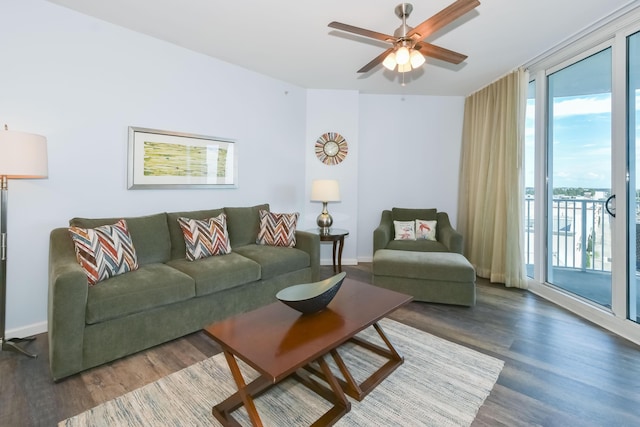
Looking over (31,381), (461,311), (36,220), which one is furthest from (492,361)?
(36,220)

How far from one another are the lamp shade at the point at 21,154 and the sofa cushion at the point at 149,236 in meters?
0.55

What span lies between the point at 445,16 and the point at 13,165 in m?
2.86

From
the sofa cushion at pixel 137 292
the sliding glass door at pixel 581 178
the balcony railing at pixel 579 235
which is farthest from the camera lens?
the balcony railing at pixel 579 235

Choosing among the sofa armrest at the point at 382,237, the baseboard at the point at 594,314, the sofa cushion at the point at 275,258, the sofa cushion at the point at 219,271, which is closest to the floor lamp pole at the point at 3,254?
the sofa cushion at the point at 219,271

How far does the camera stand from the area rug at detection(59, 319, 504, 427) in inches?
59.9

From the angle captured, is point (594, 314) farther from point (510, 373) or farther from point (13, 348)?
point (13, 348)

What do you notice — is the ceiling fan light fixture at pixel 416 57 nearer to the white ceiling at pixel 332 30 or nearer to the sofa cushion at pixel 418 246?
the white ceiling at pixel 332 30

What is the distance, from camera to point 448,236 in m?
3.68

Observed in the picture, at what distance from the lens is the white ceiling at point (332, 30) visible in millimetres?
2396

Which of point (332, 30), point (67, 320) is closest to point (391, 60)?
point (332, 30)

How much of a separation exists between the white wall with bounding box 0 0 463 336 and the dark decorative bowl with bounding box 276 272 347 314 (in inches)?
79.0

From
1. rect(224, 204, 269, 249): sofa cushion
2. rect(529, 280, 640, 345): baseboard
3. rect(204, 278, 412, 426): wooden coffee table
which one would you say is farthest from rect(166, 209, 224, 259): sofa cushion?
rect(529, 280, 640, 345): baseboard

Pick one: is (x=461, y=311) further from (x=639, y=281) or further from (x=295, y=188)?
(x=295, y=188)

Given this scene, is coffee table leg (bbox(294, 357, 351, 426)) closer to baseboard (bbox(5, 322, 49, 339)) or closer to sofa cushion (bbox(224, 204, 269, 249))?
sofa cushion (bbox(224, 204, 269, 249))
